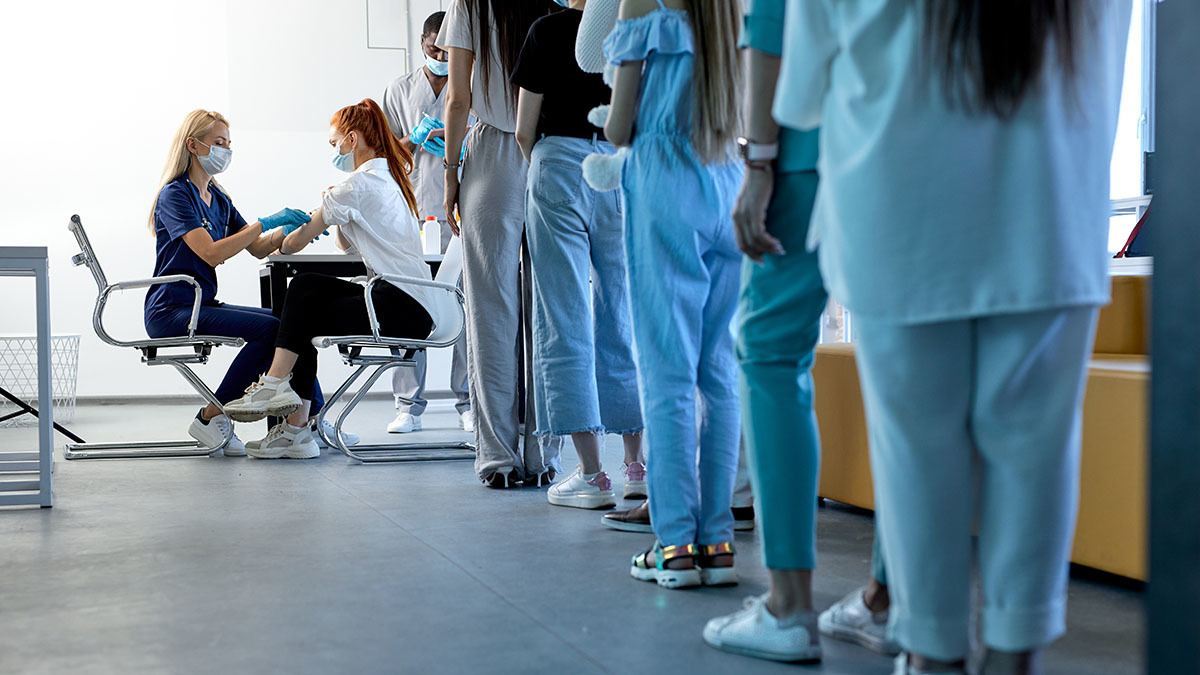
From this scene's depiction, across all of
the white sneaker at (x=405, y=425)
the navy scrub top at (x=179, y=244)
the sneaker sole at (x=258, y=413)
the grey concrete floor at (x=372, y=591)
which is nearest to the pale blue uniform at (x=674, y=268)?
the grey concrete floor at (x=372, y=591)

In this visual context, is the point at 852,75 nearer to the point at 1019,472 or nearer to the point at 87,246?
the point at 1019,472

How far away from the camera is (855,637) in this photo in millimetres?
1630

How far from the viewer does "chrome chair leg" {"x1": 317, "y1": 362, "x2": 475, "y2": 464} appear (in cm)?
384

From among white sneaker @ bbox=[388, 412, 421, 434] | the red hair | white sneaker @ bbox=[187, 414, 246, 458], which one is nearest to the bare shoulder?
the red hair

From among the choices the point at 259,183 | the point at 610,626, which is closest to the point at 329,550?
the point at 610,626

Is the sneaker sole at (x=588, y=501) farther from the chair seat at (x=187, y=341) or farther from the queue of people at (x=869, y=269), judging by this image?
the chair seat at (x=187, y=341)

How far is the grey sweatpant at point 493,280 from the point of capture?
10.3ft

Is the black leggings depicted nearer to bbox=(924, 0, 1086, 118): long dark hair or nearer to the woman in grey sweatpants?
the woman in grey sweatpants

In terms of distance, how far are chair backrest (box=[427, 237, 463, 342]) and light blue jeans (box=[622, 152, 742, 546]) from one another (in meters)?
1.97

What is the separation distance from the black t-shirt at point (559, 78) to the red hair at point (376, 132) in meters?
1.40

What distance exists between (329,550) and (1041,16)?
5.66 feet

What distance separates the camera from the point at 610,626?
173cm

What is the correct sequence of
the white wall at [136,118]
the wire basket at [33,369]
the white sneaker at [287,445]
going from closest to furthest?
1. the white sneaker at [287,445]
2. the wire basket at [33,369]
3. the white wall at [136,118]

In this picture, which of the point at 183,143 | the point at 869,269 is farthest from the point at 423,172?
the point at 869,269
